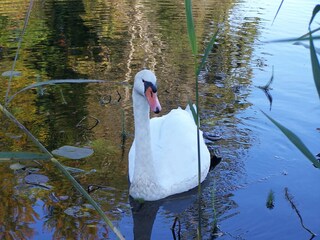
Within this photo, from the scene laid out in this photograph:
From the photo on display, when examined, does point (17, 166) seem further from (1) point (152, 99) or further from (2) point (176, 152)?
(1) point (152, 99)

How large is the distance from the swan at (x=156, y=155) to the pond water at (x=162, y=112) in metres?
0.14

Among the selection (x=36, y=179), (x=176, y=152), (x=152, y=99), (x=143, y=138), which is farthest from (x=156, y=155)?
(x=36, y=179)

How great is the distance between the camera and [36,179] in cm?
525

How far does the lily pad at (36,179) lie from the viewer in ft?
17.1

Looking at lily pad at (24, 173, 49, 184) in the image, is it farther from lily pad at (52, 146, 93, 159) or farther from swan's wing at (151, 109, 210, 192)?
swan's wing at (151, 109, 210, 192)

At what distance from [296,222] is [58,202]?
2.04 meters

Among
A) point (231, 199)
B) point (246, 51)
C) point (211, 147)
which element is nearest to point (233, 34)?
point (246, 51)

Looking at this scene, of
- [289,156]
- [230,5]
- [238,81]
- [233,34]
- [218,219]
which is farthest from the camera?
[230,5]

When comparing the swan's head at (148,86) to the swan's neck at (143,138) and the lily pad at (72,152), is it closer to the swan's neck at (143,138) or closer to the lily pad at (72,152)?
the swan's neck at (143,138)

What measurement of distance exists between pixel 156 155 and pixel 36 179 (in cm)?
115

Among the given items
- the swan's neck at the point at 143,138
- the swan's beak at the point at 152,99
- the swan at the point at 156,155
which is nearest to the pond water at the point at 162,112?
the swan at the point at 156,155

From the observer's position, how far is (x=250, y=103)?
25.6 feet

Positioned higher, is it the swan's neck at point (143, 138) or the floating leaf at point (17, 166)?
the swan's neck at point (143, 138)

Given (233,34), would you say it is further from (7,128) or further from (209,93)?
(7,128)
